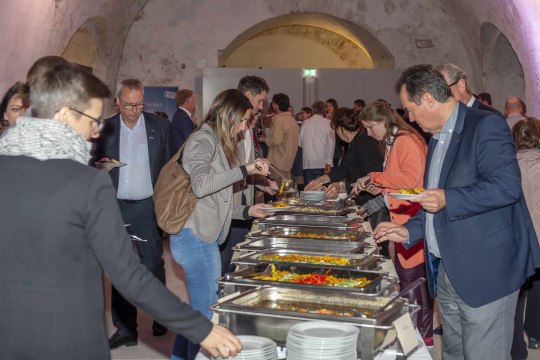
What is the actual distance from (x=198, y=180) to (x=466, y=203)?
113 centimetres

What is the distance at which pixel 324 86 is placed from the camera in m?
11.1

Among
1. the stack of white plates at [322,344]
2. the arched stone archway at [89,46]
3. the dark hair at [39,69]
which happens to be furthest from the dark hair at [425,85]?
the arched stone archway at [89,46]

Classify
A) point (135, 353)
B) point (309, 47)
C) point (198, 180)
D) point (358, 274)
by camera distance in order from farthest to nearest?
1. point (309, 47)
2. point (135, 353)
3. point (198, 180)
4. point (358, 274)

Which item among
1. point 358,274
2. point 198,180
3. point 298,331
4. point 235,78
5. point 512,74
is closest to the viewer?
point 298,331

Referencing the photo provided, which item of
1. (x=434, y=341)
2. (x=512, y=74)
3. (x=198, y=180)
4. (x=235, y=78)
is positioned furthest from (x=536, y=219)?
(x=512, y=74)

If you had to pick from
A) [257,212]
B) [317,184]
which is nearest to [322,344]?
[257,212]

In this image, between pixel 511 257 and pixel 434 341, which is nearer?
pixel 511 257

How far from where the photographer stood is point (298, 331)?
6.02ft

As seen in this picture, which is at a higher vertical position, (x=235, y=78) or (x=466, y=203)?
(x=235, y=78)

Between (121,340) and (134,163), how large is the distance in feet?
3.52

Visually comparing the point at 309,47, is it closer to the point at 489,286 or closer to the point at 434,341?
the point at 434,341

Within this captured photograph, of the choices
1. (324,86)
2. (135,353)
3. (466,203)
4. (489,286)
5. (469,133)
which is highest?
(324,86)

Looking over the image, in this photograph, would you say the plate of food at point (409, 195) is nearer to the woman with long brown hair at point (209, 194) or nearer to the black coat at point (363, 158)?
the woman with long brown hair at point (209, 194)

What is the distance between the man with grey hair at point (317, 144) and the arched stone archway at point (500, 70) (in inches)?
139
